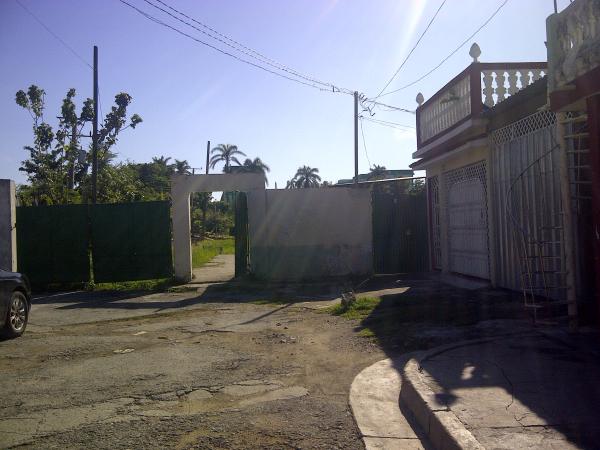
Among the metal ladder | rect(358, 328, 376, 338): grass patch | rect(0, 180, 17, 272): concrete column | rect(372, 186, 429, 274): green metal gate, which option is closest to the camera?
the metal ladder

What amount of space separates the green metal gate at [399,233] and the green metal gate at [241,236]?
353cm

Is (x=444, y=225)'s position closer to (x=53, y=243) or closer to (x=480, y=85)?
(x=480, y=85)

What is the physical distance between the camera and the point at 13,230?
14.6 m

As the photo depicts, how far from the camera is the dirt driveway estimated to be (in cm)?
441

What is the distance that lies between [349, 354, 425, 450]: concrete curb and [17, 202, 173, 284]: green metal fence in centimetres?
986

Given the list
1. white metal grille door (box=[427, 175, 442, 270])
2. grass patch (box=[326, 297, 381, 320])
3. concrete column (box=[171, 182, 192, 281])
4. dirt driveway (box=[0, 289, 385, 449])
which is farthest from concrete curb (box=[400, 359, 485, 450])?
concrete column (box=[171, 182, 192, 281])

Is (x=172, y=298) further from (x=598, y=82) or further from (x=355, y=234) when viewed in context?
(x=598, y=82)

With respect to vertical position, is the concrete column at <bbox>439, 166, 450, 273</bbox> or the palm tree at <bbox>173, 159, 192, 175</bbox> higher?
the palm tree at <bbox>173, 159, 192, 175</bbox>

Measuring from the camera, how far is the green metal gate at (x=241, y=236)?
15461 millimetres

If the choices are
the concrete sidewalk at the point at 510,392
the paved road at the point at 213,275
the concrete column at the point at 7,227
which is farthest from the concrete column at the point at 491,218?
the concrete column at the point at 7,227

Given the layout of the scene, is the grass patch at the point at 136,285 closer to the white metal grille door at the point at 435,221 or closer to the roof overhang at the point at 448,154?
the white metal grille door at the point at 435,221

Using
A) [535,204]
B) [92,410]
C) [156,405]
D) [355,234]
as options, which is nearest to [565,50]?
[535,204]

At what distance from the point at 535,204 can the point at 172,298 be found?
7880 millimetres

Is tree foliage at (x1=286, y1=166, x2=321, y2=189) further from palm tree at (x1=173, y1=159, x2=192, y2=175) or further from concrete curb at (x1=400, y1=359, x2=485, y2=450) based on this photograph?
concrete curb at (x1=400, y1=359, x2=485, y2=450)
